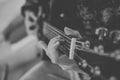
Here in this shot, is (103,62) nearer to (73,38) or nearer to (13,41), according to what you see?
(73,38)

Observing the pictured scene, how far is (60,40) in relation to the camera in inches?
26.2

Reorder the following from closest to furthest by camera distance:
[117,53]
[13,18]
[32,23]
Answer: [117,53]
[32,23]
[13,18]

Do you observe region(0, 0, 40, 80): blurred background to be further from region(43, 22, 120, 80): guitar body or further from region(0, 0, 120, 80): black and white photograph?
region(43, 22, 120, 80): guitar body

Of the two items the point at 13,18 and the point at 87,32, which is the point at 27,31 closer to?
the point at 13,18

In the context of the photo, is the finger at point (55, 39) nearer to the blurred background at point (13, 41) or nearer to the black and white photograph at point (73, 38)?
the black and white photograph at point (73, 38)

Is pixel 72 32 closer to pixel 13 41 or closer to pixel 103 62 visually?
pixel 103 62

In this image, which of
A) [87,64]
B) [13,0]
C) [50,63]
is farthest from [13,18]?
[87,64]

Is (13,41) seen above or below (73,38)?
below

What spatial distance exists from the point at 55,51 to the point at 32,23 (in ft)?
0.66

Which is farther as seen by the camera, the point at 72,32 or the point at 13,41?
the point at 13,41

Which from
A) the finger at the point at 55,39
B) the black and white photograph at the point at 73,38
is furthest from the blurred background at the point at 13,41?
the finger at the point at 55,39

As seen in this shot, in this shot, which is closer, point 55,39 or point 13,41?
point 55,39

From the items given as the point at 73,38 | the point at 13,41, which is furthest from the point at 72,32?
the point at 13,41

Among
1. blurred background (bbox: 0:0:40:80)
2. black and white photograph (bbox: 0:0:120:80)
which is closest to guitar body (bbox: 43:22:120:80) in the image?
black and white photograph (bbox: 0:0:120:80)
